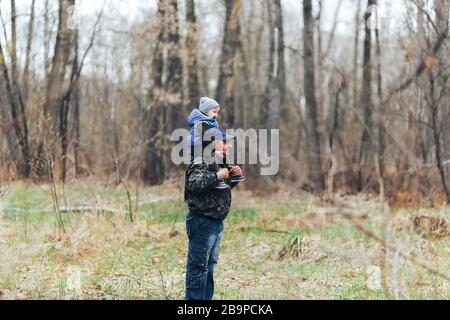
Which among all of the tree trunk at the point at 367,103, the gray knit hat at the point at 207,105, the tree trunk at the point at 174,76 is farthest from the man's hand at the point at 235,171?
the tree trunk at the point at 174,76

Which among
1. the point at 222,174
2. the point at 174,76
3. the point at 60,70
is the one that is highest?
the point at 60,70

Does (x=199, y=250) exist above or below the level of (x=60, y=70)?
below

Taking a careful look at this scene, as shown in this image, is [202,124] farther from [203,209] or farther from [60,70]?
[60,70]

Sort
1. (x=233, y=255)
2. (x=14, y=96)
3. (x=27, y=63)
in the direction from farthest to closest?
(x=27, y=63)
(x=14, y=96)
(x=233, y=255)

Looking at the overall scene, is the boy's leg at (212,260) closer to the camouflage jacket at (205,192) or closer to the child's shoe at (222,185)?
the camouflage jacket at (205,192)

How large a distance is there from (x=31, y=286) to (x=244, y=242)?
3817mm

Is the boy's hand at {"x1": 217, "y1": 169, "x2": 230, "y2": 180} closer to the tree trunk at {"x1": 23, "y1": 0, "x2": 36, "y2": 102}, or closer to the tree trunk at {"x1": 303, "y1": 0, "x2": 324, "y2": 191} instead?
the tree trunk at {"x1": 303, "y1": 0, "x2": 324, "y2": 191}

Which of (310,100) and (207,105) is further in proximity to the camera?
(310,100)

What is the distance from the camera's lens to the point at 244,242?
9.36m

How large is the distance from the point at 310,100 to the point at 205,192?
39.7ft

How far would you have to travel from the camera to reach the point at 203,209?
514cm

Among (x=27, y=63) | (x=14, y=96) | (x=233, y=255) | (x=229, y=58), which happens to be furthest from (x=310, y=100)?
(x=233, y=255)
